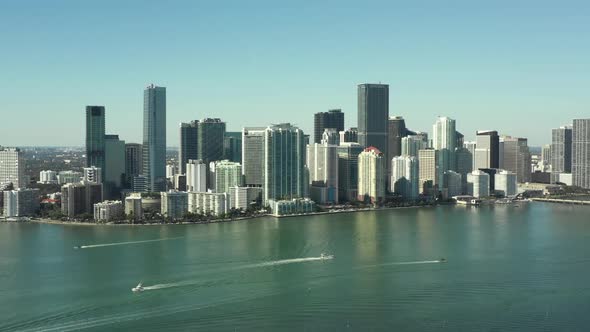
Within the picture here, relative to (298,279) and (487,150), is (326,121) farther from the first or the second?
(298,279)

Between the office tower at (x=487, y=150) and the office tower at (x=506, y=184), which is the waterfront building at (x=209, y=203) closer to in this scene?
the office tower at (x=506, y=184)

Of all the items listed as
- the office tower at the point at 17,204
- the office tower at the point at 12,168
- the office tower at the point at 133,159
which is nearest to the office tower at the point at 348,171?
the office tower at the point at 133,159

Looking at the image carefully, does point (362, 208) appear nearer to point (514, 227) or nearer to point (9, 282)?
point (514, 227)

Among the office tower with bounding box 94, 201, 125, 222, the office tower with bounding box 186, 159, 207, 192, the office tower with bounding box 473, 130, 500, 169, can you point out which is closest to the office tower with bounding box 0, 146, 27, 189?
the office tower with bounding box 186, 159, 207, 192

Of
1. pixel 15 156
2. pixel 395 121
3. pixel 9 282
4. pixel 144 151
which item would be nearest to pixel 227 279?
pixel 9 282

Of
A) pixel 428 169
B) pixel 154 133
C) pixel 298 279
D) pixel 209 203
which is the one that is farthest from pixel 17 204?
pixel 428 169

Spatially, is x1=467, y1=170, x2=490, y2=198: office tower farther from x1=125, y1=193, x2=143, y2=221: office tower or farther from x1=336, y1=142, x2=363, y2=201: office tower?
x1=125, y1=193, x2=143, y2=221: office tower
